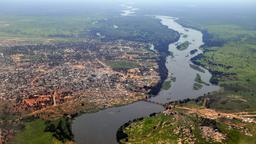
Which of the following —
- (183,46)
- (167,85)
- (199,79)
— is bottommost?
(183,46)

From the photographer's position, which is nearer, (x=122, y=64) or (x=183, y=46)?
(x=122, y=64)

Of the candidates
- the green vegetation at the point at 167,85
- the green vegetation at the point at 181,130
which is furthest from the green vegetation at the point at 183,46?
the green vegetation at the point at 181,130

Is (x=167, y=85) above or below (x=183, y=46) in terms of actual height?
above

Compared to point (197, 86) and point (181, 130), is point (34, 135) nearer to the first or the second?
point (181, 130)

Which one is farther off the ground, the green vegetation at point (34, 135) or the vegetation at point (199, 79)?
the green vegetation at point (34, 135)

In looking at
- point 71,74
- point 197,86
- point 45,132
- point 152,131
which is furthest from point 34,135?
point 197,86

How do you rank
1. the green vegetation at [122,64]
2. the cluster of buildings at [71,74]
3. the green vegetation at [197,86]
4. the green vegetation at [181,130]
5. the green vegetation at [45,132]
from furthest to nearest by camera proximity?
the green vegetation at [122,64]
the green vegetation at [197,86]
the cluster of buildings at [71,74]
the green vegetation at [181,130]
the green vegetation at [45,132]

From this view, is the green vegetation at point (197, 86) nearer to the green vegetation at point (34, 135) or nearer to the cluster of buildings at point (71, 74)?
the cluster of buildings at point (71, 74)

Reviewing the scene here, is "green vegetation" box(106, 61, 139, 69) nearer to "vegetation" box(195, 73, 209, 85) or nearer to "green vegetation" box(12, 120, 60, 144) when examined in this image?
"vegetation" box(195, 73, 209, 85)

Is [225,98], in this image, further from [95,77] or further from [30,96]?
[30,96]

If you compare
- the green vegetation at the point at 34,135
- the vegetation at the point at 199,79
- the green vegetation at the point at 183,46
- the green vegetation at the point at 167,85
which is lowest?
the green vegetation at the point at 183,46
